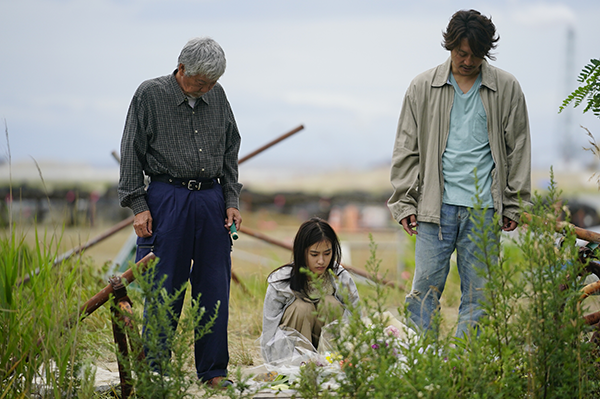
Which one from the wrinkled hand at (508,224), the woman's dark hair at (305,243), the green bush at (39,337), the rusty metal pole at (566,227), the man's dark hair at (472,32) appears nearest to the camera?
the rusty metal pole at (566,227)

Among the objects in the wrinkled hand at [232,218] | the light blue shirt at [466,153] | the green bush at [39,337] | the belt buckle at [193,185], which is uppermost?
the light blue shirt at [466,153]

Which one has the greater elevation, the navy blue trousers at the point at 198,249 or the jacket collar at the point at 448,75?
the jacket collar at the point at 448,75

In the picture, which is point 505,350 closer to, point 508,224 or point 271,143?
point 508,224

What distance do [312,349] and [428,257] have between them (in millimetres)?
797

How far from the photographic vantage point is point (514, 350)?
210 centimetres

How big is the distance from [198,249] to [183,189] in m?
0.30

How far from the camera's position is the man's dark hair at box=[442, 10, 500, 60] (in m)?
2.97

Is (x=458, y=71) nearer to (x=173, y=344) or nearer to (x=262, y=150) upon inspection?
(x=173, y=344)

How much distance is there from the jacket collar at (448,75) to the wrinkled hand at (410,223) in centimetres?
67

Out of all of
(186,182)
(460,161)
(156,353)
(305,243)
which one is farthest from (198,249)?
(460,161)

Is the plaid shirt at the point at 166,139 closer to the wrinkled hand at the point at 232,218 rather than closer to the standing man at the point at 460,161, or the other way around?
the wrinkled hand at the point at 232,218

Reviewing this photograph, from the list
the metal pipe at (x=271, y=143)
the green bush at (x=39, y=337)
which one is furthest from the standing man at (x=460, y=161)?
the metal pipe at (x=271, y=143)

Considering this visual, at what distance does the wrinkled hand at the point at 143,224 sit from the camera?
117 inches

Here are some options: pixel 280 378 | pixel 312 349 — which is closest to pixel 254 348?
pixel 312 349
